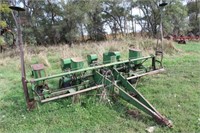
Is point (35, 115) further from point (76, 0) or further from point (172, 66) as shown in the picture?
point (76, 0)

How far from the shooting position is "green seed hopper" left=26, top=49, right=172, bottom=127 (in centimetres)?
278

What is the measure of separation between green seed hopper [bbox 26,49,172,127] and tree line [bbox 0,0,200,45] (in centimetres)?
980

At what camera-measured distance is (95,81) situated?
3.49 m

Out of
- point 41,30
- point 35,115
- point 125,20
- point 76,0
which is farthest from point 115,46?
point 125,20

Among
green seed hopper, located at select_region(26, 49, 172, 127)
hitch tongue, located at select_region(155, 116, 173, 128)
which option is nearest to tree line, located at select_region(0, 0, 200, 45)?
green seed hopper, located at select_region(26, 49, 172, 127)

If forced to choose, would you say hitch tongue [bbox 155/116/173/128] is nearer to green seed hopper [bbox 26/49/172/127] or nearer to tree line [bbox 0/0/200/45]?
green seed hopper [bbox 26/49/172/127]

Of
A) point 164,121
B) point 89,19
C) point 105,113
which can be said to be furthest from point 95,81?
point 89,19

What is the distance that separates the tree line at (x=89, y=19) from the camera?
1471 centimetres

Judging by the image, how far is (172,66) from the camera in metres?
5.11

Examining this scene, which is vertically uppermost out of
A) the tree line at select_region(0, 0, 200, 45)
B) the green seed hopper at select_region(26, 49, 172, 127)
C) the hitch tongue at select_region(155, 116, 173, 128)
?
the tree line at select_region(0, 0, 200, 45)

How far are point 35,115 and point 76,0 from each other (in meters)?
13.4

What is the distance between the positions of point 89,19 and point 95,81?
13.4 metres

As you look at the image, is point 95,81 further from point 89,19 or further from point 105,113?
point 89,19

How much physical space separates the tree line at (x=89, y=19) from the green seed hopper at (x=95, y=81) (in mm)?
9797
